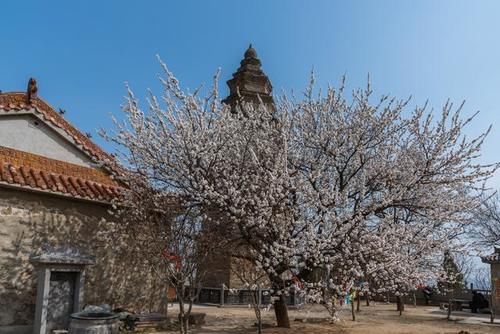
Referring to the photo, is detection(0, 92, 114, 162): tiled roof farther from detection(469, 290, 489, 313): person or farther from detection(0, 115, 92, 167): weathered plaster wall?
detection(469, 290, 489, 313): person

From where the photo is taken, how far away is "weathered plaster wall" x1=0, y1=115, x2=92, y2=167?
11.7m

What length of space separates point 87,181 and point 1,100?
3341mm

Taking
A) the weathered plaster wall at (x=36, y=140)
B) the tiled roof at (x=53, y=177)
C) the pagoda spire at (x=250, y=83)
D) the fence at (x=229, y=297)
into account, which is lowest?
the fence at (x=229, y=297)

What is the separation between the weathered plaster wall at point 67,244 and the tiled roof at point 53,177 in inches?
14.4

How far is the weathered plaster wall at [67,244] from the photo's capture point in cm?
1005

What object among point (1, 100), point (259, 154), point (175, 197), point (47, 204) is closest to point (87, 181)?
point (47, 204)

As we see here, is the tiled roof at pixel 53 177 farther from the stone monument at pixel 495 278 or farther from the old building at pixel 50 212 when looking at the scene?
the stone monument at pixel 495 278

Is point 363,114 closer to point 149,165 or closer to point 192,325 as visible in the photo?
point 149,165

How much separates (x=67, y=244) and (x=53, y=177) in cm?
173

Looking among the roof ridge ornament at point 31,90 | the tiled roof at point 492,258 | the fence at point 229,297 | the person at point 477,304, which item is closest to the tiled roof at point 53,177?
the roof ridge ornament at point 31,90

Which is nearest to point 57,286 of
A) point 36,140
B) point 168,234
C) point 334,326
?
point 168,234

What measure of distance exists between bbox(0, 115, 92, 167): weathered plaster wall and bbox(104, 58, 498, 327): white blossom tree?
1.56 meters

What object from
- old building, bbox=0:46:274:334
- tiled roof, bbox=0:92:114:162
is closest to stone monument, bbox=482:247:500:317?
old building, bbox=0:46:274:334

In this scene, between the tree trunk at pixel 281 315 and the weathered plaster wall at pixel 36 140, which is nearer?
the weathered plaster wall at pixel 36 140
